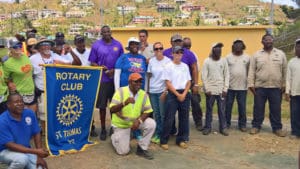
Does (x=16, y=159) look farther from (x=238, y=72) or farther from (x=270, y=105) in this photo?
(x=270, y=105)

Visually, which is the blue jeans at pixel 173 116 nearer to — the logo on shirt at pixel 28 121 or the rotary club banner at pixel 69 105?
the rotary club banner at pixel 69 105

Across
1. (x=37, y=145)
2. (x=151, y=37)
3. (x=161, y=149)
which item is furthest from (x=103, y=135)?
(x=151, y=37)

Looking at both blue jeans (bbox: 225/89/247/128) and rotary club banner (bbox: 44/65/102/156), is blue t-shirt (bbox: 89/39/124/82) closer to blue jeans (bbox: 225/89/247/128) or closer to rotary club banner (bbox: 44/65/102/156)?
rotary club banner (bbox: 44/65/102/156)

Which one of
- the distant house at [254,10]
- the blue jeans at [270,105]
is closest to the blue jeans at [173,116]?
the blue jeans at [270,105]

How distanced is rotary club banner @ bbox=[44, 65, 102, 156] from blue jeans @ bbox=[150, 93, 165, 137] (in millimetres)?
1016

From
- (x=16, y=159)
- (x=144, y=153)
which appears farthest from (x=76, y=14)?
(x=16, y=159)

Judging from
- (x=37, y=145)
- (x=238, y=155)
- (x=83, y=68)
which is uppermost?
(x=83, y=68)

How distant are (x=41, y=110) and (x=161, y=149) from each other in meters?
2.15

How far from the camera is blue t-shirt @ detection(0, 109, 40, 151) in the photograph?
5.39 metres

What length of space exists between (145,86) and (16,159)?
10.1 ft

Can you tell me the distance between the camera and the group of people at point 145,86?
6.70 m

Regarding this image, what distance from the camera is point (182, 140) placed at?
7730mm

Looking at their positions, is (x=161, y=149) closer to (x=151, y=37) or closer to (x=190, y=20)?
(x=151, y=37)

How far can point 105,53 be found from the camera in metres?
7.67
